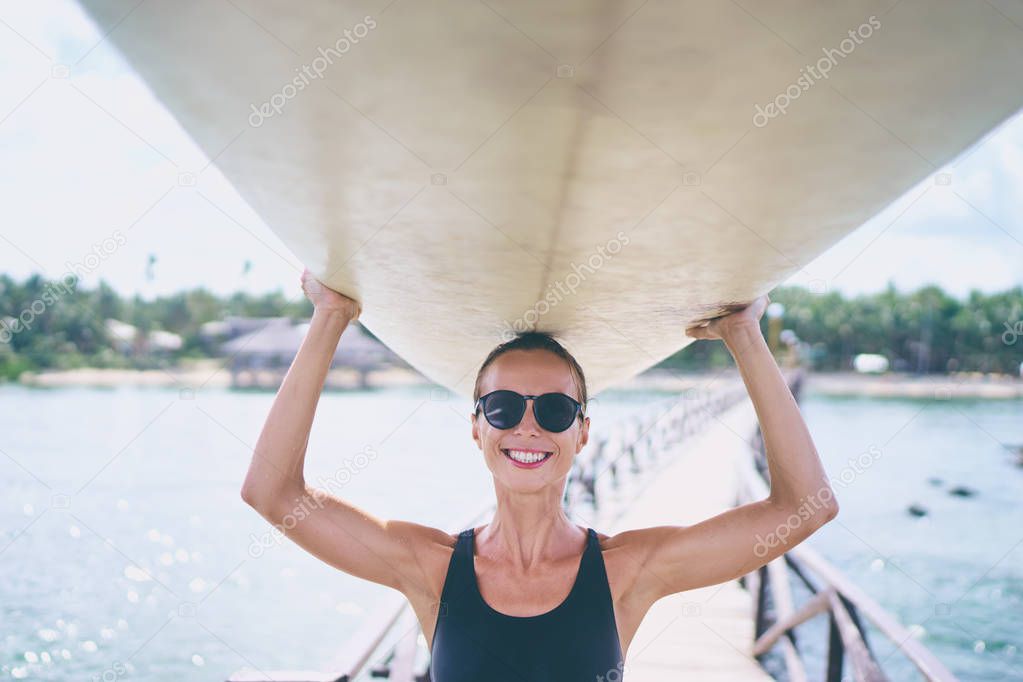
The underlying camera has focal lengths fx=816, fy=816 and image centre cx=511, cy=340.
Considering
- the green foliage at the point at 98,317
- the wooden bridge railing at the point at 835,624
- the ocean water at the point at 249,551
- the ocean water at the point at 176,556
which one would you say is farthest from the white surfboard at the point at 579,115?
the green foliage at the point at 98,317

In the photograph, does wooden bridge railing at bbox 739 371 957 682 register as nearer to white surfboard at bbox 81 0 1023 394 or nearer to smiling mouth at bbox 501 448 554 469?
smiling mouth at bbox 501 448 554 469

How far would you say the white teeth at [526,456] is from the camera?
167 centimetres

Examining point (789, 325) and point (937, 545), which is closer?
point (937, 545)

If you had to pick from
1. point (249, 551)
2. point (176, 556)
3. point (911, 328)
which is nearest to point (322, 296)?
point (249, 551)

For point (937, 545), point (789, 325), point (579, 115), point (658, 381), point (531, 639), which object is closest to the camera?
point (579, 115)

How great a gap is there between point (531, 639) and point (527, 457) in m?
0.35

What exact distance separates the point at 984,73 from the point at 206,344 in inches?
2552

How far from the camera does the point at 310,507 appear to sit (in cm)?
164

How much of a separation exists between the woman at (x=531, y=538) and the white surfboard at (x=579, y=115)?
0.27 meters

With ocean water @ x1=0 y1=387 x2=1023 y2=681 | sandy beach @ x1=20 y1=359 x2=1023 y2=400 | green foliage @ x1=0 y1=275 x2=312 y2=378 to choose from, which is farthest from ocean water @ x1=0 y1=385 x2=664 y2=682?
green foliage @ x1=0 y1=275 x2=312 y2=378

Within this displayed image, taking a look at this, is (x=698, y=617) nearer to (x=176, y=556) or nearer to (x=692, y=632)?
(x=692, y=632)

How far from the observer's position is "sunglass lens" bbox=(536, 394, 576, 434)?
1.66 m

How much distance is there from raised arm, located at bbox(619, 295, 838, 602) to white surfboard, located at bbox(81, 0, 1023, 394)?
32 centimetres

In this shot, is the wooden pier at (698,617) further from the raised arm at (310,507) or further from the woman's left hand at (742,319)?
the woman's left hand at (742,319)
